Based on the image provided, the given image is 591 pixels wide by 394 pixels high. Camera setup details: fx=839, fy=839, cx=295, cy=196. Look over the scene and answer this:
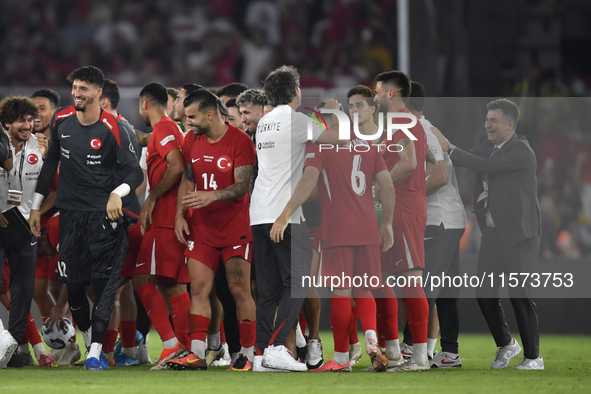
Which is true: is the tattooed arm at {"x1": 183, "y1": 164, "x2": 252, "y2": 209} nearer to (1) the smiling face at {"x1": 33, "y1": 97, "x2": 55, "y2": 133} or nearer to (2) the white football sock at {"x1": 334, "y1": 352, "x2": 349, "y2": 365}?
(2) the white football sock at {"x1": 334, "y1": 352, "x2": 349, "y2": 365}

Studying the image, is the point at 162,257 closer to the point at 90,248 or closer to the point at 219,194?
the point at 90,248

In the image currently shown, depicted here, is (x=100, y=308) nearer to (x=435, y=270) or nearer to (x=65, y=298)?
(x=65, y=298)

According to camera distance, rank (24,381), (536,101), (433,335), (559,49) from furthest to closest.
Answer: (559,49) → (536,101) → (433,335) → (24,381)

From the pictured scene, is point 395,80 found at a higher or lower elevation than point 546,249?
higher

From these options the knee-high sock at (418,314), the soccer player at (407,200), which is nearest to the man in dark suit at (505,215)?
the soccer player at (407,200)

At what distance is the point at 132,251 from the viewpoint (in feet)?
23.7

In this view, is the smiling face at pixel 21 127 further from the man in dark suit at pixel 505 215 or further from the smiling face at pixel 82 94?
the man in dark suit at pixel 505 215

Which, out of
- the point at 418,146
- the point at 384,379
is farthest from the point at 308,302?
the point at 418,146

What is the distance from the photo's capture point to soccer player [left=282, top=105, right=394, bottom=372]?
656 centimetres

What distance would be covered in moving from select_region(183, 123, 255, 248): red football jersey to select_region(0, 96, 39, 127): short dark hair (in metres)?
1.52

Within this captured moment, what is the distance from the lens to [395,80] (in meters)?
7.25

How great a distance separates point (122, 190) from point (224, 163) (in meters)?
0.84

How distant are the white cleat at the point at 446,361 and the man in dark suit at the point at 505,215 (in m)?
0.32

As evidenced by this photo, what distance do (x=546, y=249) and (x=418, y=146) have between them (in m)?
5.23
